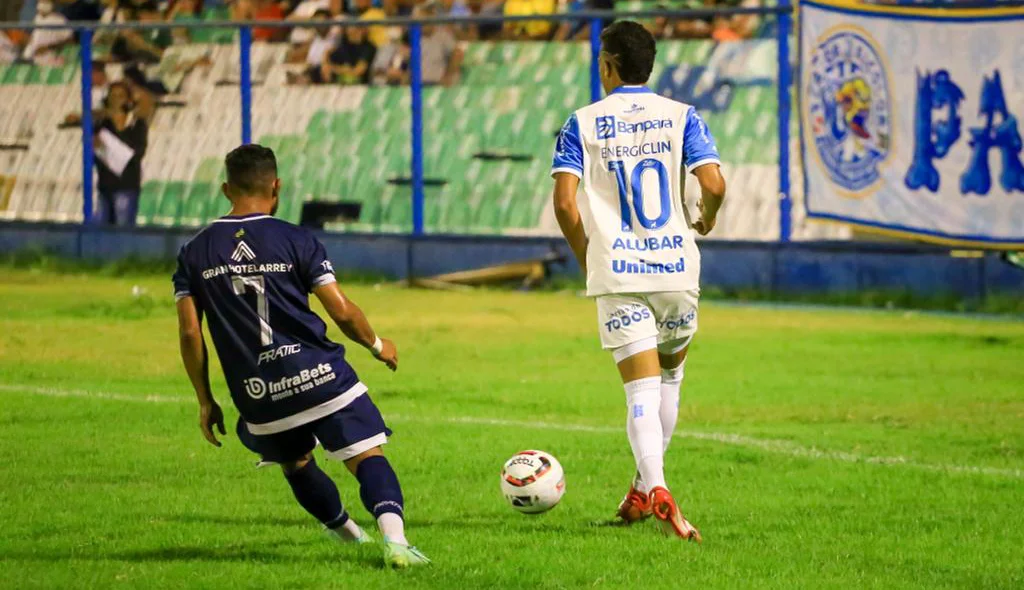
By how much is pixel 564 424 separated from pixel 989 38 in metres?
6.66

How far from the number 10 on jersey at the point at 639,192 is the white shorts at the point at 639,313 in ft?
0.87

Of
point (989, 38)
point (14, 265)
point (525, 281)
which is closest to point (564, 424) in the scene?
point (989, 38)

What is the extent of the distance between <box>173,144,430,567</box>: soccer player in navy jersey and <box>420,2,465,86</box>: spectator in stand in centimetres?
1276

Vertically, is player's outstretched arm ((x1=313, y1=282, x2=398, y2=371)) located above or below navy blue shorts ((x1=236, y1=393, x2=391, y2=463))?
above

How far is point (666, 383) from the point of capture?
308 inches

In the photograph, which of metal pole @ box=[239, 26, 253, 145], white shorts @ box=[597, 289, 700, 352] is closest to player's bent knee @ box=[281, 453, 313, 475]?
white shorts @ box=[597, 289, 700, 352]

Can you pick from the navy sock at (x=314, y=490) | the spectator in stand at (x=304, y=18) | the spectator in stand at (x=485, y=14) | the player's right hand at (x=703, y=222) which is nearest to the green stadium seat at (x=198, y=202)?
the spectator in stand at (x=304, y=18)

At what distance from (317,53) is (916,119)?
6556 mm

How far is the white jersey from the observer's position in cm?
733

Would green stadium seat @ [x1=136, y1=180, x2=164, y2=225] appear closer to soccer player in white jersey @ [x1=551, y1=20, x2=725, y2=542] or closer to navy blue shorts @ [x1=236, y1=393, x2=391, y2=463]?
soccer player in white jersey @ [x1=551, y1=20, x2=725, y2=542]

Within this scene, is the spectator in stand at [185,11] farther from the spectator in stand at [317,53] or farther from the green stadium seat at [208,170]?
the spectator in stand at [317,53]

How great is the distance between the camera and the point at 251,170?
663 centimetres

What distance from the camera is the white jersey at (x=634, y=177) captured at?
733 cm

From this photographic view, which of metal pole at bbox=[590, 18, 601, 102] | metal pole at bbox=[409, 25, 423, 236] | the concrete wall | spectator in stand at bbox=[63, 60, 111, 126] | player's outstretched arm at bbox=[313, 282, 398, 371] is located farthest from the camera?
spectator in stand at bbox=[63, 60, 111, 126]
